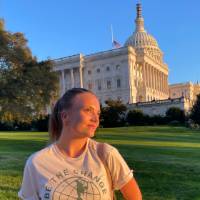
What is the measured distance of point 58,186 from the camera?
2910 millimetres

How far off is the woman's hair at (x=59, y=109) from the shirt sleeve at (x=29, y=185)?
32 centimetres

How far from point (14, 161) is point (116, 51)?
339 ft

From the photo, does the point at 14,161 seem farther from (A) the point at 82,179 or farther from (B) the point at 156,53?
(B) the point at 156,53

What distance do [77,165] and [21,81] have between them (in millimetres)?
26930

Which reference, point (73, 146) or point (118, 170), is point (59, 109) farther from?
point (118, 170)

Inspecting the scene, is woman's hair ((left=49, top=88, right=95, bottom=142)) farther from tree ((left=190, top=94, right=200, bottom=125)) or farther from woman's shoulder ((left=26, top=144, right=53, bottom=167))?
tree ((left=190, top=94, right=200, bottom=125))

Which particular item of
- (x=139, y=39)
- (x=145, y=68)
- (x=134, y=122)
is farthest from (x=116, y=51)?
(x=134, y=122)

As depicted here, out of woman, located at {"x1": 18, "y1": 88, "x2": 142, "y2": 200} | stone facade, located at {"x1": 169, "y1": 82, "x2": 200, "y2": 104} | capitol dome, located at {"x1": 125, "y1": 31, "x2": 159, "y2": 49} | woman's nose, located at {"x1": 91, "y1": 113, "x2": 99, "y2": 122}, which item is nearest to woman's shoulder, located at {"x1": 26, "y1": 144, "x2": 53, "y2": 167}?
woman, located at {"x1": 18, "y1": 88, "x2": 142, "y2": 200}

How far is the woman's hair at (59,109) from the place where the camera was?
124 inches

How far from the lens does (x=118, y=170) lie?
3.00 m

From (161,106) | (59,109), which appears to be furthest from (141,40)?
(59,109)

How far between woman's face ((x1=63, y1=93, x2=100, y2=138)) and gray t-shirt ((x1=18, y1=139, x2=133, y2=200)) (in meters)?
0.14

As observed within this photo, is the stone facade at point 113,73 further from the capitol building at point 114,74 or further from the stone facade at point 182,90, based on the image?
the stone facade at point 182,90

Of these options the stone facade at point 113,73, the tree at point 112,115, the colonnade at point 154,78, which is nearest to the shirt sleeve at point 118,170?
the tree at point 112,115
